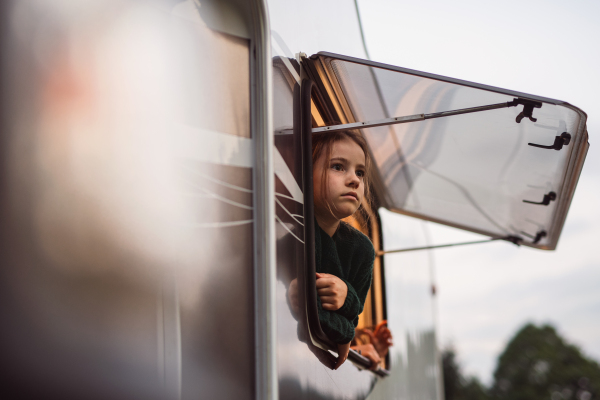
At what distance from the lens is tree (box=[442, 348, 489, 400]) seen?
115 ft

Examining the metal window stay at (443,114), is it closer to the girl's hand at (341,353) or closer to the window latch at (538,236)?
the girl's hand at (341,353)

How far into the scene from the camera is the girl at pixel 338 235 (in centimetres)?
181

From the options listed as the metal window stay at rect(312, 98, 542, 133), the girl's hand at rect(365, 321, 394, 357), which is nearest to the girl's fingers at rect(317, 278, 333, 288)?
the metal window stay at rect(312, 98, 542, 133)

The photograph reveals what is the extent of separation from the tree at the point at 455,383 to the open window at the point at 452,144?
33212mm

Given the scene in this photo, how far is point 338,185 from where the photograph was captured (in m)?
1.89

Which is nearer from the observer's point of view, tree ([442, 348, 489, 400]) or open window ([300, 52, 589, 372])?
open window ([300, 52, 589, 372])

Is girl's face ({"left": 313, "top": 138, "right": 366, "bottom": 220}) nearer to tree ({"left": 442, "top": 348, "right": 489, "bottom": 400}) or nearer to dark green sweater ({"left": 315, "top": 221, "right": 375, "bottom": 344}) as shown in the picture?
dark green sweater ({"left": 315, "top": 221, "right": 375, "bottom": 344})

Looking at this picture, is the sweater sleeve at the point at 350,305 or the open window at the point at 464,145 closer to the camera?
the sweater sleeve at the point at 350,305

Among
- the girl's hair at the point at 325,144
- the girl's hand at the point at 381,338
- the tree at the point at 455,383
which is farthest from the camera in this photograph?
the tree at the point at 455,383

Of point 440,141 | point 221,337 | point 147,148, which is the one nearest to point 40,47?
point 147,148

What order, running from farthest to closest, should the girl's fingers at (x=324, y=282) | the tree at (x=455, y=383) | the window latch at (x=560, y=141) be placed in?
the tree at (x=455, y=383)
the window latch at (x=560, y=141)
the girl's fingers at (x=324, y=282)

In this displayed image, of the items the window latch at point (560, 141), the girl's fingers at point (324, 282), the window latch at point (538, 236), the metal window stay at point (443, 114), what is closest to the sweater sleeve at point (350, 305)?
the girl's fingers at point (324, 282)

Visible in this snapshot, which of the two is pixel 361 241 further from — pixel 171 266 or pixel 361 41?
pixel 361 41

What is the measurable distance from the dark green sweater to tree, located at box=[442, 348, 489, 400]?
1375 inches
